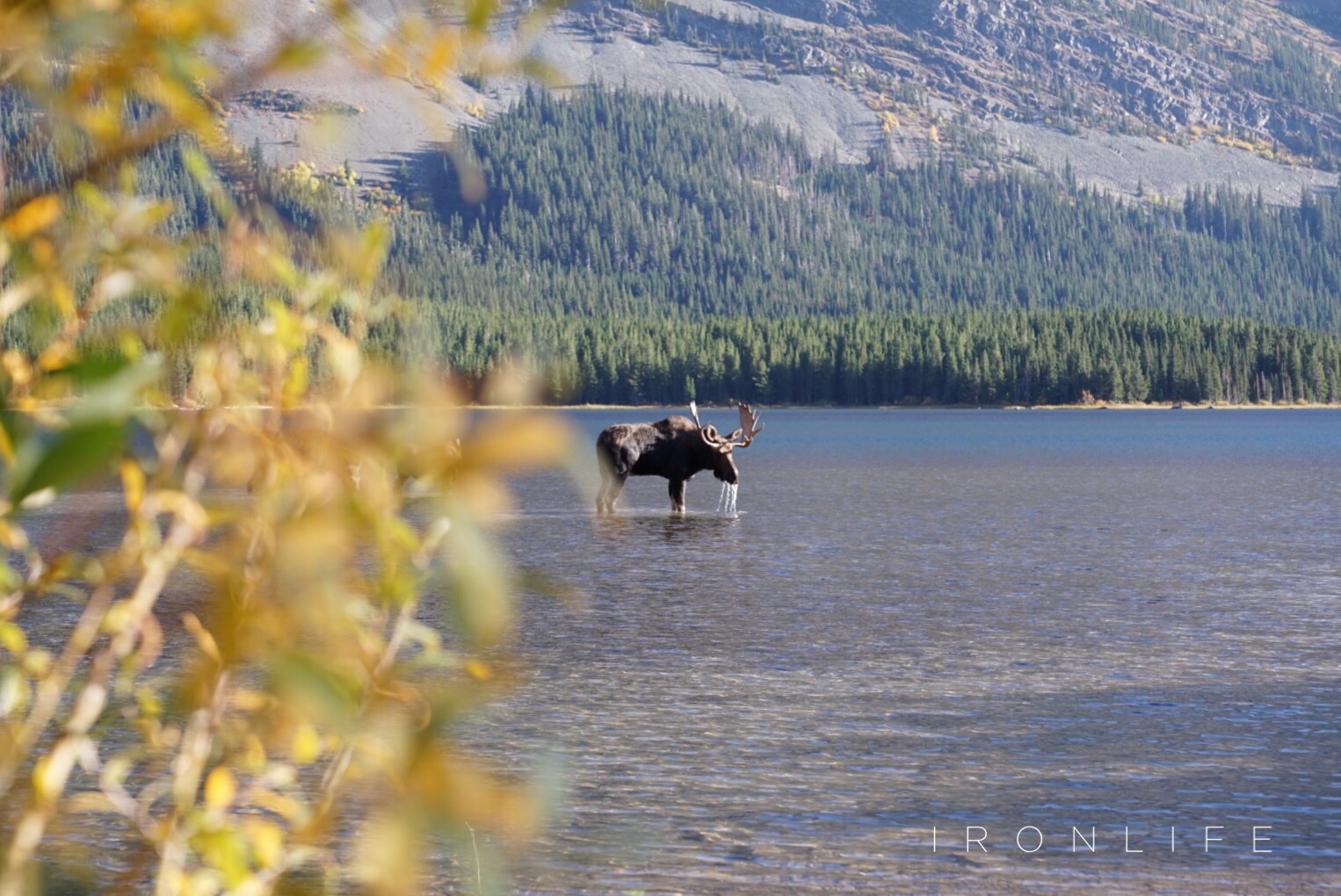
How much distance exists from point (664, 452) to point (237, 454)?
1534 inches

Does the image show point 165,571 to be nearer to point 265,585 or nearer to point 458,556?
point 265,585

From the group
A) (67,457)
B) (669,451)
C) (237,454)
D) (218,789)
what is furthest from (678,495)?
(67,457)

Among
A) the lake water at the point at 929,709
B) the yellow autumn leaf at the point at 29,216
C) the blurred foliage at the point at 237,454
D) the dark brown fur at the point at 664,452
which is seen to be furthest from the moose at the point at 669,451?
the yellow autumn leaf at the point at 29,216

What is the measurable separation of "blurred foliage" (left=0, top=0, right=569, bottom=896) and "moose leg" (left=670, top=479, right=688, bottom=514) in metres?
39.3

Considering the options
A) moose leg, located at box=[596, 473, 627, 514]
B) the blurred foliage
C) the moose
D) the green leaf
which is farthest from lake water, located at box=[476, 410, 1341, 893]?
the moose

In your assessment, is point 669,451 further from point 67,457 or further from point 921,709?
point 67,457

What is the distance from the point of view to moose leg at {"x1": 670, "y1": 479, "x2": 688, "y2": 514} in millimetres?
41719

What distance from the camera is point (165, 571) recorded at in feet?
6.06

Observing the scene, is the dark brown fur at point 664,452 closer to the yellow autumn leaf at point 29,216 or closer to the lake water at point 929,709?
Answer: the lake water at point 929,709

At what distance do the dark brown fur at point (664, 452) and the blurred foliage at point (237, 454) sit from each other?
37451 millimetres

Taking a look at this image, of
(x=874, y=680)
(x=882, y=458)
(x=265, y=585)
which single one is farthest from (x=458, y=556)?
(x=882, y=458)

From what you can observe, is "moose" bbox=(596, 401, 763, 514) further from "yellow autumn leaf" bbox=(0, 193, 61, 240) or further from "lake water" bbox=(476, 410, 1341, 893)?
"yellow autumn leaf" bbox=(0, 193, 61, 240)

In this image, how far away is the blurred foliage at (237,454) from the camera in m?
1.62

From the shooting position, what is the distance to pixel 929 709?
1527 centimetres
